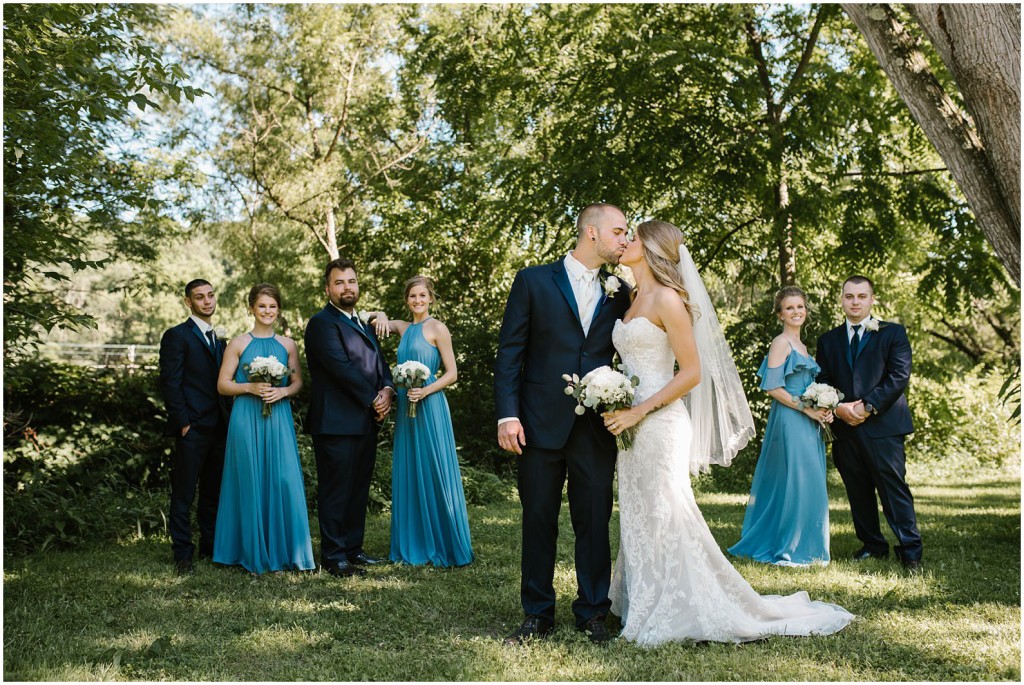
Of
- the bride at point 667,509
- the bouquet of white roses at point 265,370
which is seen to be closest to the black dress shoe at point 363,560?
the bouquet of white roses at point 265,370

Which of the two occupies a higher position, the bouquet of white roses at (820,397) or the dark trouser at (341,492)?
the bouquet of white roses at (820,397)

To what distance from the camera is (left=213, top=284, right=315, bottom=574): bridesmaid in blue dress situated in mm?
6410

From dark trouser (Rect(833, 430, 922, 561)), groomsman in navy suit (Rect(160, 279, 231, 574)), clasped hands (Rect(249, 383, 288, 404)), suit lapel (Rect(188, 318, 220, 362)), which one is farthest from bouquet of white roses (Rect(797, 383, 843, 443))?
suit lapel (Rect(188, 318, 220, 362))

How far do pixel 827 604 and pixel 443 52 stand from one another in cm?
1045

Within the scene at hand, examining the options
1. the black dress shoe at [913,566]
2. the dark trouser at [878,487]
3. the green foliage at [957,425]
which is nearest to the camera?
the black dress shoe at [913,566]

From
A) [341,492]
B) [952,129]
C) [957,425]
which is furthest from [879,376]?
[957,425]

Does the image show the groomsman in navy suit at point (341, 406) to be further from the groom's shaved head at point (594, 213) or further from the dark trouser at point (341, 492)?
the groom's shaved head at point (594, 213)

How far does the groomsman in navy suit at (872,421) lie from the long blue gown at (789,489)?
21 cm

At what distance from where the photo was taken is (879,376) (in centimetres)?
655

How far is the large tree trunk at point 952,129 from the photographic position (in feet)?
15.6

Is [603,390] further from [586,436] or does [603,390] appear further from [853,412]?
[853,412]

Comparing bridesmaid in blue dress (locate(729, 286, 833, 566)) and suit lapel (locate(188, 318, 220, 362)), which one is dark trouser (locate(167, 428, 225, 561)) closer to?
suit lapel (locate(188, 318, 220, 362))

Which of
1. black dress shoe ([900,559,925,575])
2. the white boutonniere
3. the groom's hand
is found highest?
the white boutonniere

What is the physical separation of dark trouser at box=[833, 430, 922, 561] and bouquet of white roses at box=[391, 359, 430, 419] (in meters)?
3.35
